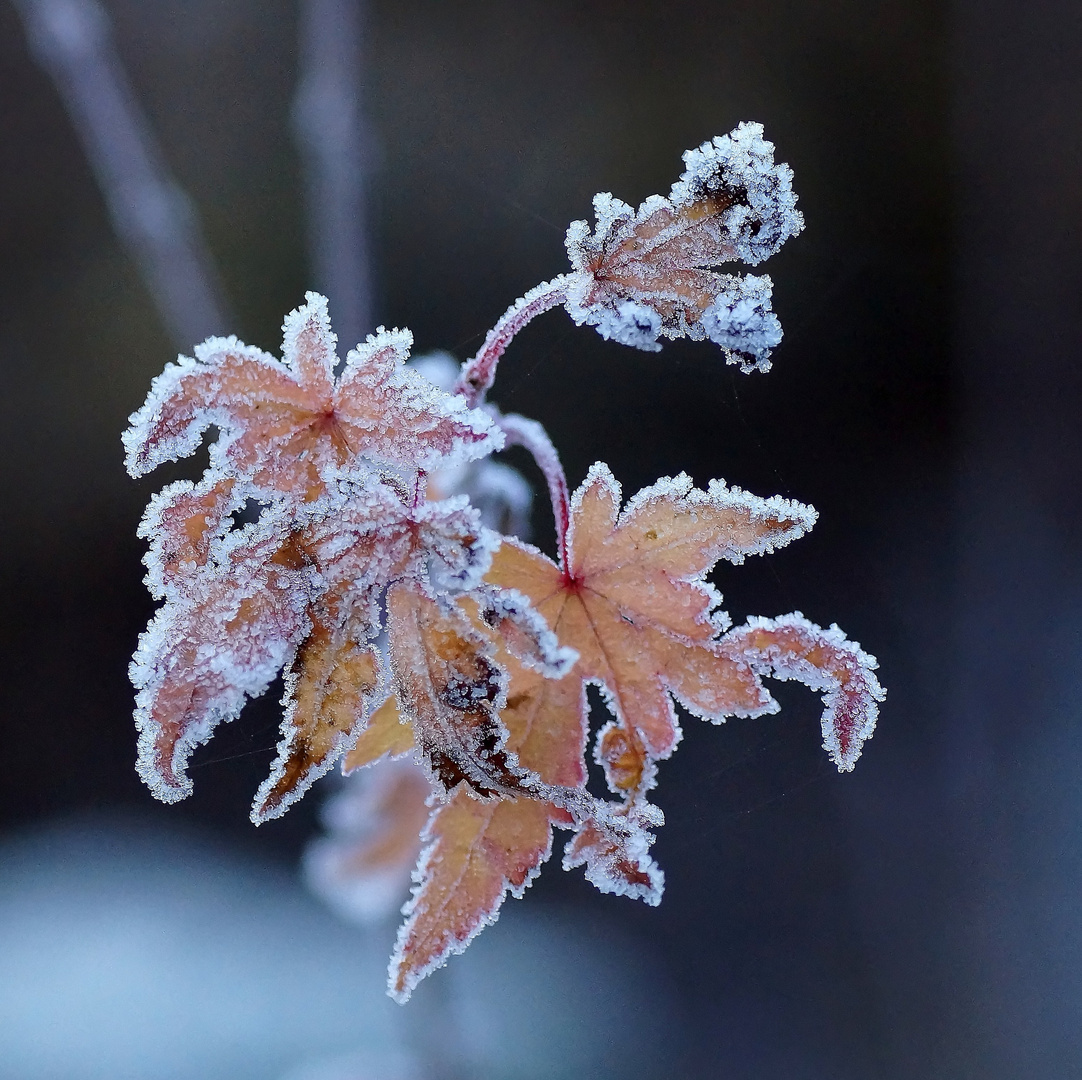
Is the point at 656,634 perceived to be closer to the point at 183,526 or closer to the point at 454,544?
the point at 454,544

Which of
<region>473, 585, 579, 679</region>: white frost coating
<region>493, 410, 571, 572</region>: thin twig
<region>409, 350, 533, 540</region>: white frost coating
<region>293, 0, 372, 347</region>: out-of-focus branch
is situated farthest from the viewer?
<region>293, 0, 372, 347</region>: out-of-focus branch

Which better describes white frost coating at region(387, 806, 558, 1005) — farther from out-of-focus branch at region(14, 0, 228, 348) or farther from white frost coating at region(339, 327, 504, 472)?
out-of-focus branch at region(14, 0, 228, 348)

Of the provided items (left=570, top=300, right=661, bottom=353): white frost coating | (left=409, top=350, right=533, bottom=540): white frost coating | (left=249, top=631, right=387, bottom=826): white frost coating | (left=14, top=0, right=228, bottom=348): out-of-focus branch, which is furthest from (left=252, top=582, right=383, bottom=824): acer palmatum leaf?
(left=14, top=0, right=228, bottom=348): out-of-focus branch

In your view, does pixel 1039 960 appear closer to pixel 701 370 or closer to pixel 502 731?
pixel 701 370

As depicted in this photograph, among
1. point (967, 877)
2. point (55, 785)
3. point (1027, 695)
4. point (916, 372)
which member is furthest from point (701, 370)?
point (55, 785)

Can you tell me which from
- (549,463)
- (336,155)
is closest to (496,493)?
(549,463)

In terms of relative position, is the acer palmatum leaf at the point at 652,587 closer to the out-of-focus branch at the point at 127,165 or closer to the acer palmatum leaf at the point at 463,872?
the acer palmatum leaf at the point at 463,872
